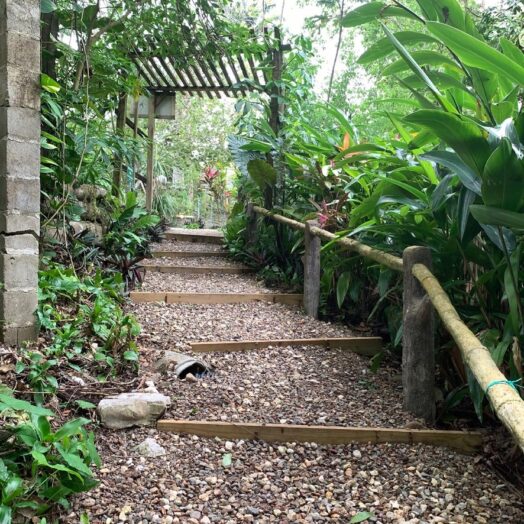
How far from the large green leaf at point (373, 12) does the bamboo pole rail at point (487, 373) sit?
774mm

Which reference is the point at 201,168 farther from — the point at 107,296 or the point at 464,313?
the point at 464,313

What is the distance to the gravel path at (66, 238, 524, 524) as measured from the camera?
1241mm

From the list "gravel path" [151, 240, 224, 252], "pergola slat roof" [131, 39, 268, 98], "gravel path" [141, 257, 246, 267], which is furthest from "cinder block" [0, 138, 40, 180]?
"pergola slat roof" [131, 39, 268, 98]

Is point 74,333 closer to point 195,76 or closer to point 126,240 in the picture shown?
point 126,240

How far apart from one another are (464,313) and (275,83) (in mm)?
3112

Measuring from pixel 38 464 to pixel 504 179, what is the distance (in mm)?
1257

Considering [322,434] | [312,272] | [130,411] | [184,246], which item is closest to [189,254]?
[184,246]

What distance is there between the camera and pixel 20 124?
191 centimetres

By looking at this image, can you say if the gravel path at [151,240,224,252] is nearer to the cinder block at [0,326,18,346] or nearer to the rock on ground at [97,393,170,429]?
the cinder block at [0,326,18,346]

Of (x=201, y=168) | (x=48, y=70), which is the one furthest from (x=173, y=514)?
(x=201, y=168)

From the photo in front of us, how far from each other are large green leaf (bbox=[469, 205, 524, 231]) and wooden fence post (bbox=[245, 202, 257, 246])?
3408 mm

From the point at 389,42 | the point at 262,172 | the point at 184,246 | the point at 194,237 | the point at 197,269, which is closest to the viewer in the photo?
the point at 389,42

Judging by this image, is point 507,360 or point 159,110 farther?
point 159,110

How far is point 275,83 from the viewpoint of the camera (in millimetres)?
4160
